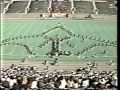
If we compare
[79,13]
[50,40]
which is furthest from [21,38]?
[79,13]

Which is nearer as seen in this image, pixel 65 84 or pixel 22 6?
pixel 65 84

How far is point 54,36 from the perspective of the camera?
6258 mm

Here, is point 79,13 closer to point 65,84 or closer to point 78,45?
point 78,45

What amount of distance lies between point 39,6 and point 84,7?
1.78 ft

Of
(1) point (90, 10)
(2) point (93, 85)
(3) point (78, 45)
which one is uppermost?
(1) point (90, 10)

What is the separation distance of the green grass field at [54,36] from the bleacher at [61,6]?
13 cm

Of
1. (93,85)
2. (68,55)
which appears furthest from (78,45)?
(93,85)

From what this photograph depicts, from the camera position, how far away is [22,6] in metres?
6.52

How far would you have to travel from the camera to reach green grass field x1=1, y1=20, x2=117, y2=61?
6148mm

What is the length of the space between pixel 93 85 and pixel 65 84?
0.31 metres

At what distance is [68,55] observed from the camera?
6.20m

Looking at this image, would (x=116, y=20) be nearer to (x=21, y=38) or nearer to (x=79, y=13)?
(x=79, y=13)

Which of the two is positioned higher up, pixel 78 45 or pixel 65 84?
pixel 78 45

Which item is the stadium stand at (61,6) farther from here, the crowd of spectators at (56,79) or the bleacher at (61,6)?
the crowd of spectators at (56,79)
